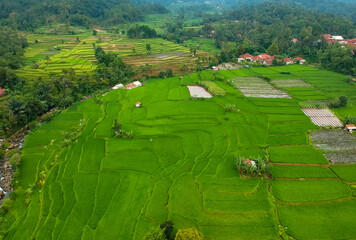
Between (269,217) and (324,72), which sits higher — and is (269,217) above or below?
above

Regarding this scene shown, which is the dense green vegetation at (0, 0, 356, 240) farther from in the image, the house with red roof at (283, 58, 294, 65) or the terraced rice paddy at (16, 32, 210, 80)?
the house with red roof at (283, 58, 294, 65)

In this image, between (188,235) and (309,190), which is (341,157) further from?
(188,235)

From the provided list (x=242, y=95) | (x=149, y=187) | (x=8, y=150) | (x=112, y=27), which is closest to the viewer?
(x=149, y=187)

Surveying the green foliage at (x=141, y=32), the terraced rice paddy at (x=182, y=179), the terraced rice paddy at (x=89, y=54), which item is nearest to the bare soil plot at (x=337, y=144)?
the terraced rice paddy at (x=182, y=179)

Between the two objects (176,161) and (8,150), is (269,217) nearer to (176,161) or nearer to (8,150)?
(176,161)

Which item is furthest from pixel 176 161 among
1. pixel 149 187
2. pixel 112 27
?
pixel 112 27

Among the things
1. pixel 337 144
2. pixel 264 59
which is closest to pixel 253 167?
pixel 337 144

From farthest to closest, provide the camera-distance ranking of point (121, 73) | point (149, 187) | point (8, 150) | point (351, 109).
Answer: point (121, 73) → point (351, 109) → point (8, 150) → point (149, 187)
